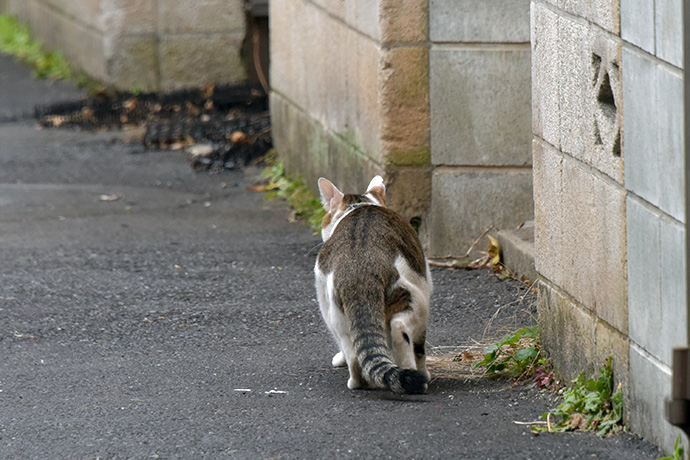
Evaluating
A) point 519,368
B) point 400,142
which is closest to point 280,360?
point 519,368

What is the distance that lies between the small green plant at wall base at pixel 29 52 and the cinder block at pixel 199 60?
9.05ft

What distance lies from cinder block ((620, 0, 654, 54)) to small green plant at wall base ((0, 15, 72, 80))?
12.5 meters

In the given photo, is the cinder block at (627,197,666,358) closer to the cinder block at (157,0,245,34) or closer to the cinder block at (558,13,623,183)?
the cinder block at (558,13,623,183)

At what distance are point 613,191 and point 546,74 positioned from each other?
83 cm

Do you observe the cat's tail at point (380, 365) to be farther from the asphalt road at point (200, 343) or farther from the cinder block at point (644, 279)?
the cinder block at point (644, 279)

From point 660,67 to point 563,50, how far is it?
93 centimetres

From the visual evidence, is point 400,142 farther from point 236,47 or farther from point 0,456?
point 236,47

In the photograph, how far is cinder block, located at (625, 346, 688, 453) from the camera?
3920 millimetres

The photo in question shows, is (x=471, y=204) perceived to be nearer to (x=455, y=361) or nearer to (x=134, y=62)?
(x=455, y=361)

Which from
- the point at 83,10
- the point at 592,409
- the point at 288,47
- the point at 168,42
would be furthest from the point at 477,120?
the point at 83,10

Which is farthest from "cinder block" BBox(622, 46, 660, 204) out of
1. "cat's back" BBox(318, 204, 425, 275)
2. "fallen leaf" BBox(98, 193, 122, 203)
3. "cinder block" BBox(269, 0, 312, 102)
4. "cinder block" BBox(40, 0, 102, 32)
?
"cinder block" BBox(40, 0, 102, 32)

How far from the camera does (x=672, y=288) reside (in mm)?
3770

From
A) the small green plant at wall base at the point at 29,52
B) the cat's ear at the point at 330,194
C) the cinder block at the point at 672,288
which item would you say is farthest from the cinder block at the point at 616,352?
the small green plant at wall base at the point at 29,52

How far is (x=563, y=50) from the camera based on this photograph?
15.3 ft
